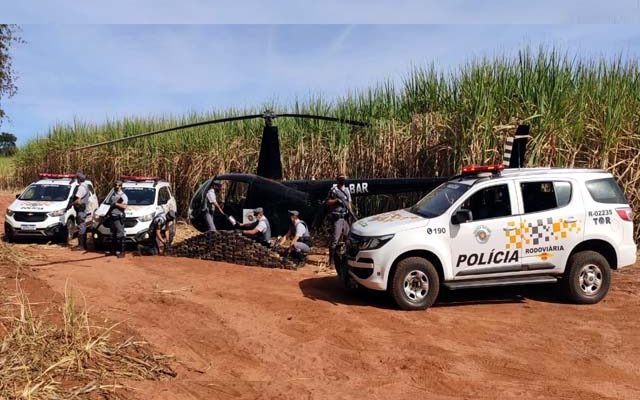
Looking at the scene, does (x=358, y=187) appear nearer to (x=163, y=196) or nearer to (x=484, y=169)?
(x=484, y=169)

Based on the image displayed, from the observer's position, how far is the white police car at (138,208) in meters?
13.2

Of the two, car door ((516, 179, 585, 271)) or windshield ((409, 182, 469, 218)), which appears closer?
car door ((516, 179, 585, 271))

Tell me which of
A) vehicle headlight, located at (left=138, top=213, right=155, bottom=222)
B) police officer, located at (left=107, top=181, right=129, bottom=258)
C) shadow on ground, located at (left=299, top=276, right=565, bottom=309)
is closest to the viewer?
shadow on ground, located at (left=299, top=276, right=565, bottom=309)

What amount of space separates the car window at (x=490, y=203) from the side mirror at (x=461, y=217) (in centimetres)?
24

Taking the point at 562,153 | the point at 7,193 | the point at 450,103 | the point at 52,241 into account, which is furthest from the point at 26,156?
the point at 562,153

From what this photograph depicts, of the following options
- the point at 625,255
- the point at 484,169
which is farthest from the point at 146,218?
the point at 625,255

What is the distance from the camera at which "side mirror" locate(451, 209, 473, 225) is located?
7781mm

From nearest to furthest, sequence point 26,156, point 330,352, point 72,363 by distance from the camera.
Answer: point 72,363, point 330,352, point 26,156

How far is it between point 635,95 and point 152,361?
11.6m

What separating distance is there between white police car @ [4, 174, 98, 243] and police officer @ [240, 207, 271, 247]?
5975 millimetres

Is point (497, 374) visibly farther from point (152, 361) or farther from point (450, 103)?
point (450, 103)

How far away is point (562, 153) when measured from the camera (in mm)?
11586

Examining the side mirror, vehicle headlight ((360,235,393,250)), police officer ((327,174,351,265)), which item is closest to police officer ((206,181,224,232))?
police officer ((327,174,351,265))

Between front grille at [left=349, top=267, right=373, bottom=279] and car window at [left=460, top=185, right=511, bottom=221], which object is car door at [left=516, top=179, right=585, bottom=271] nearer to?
car window at [left=460, top=185, right=511, bottom=221]
